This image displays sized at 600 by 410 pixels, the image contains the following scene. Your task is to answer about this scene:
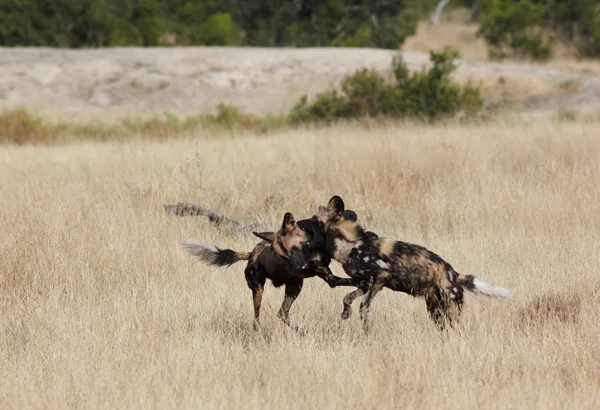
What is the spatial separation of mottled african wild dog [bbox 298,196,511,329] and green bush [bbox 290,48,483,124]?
1227 cm

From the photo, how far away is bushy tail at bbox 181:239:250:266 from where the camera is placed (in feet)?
19.6

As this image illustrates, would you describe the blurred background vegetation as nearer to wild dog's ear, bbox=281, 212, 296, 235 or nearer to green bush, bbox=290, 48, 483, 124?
green bush, bbox=290, 48, 483, 124

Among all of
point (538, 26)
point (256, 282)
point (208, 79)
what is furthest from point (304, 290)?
point (538, 26)

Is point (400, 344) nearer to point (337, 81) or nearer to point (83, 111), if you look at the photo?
point (83, 111)

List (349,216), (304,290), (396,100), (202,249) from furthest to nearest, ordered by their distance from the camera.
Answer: (396,100) < (304,290) < (202,249) < (349,216)

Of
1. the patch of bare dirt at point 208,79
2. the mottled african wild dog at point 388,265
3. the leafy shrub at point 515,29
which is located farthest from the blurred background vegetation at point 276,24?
the mottled african wild dog at point 388,265

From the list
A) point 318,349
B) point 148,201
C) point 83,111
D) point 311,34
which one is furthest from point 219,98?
point 318,349

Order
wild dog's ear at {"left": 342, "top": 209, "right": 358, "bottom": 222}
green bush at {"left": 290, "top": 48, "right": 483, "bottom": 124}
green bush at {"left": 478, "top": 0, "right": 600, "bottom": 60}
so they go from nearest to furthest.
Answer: wild dog's ear at {"left": 342, "top": 209, "right": 358, "bottom": 222} < green bush at {"left": 290, "top": 48, "right": 483, "bottom": 124} < green bush at {"left": 478, "top": 0, "right": 600, "bottom": 60}

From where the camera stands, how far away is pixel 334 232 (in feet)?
18.1

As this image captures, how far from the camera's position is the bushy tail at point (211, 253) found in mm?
5961

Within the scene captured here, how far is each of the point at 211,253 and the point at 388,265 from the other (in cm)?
116

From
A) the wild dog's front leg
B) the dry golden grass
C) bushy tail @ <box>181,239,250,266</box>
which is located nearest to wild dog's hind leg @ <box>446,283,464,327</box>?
the dry golden grass

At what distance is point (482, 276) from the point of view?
23.2 feet

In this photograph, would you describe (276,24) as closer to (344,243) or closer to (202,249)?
(202,249)
